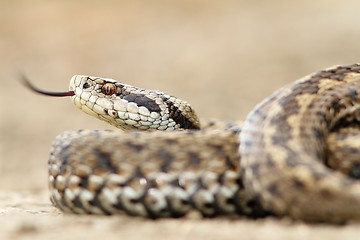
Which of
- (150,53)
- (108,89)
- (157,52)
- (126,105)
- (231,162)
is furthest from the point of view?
(150,53)

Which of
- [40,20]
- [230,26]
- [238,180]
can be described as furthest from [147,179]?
[40,20]

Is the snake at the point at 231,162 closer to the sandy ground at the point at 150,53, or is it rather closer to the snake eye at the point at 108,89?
the sandy ground at the point at 150,53

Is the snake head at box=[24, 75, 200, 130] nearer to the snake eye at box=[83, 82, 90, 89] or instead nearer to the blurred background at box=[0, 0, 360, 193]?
the snake eye at box=[83, 82, 90, 89]

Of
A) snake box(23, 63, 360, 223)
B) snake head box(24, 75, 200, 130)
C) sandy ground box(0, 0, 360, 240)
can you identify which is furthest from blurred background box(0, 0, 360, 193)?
snake box(23, 63, 360, 223)

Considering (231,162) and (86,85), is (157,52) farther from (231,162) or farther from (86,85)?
(231,162)

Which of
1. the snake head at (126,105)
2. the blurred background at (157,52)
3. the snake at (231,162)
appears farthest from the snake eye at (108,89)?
the blurred background at (157,52)

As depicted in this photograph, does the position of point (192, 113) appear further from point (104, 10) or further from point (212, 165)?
point (104, 10)

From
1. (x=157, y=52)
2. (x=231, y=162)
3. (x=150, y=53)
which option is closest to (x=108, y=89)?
(x=231, y=162)
